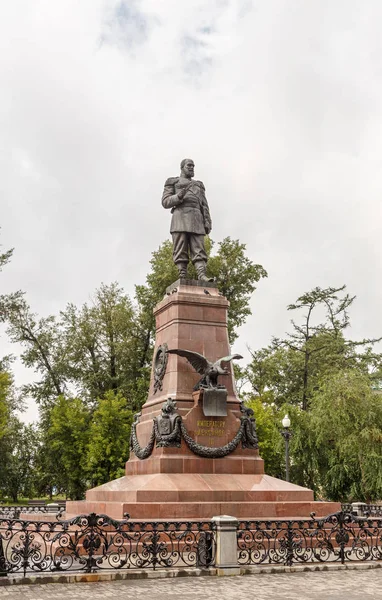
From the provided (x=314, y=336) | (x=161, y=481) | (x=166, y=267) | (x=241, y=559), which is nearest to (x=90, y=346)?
(x=166, y=267)

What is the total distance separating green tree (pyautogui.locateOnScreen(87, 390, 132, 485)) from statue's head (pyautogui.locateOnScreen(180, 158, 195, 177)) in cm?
1666

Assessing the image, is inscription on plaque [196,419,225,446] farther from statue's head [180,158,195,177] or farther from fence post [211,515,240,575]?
statue's head [180,158,195,177]

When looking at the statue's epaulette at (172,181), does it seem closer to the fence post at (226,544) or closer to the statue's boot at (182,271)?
the statue's boot at (182,271)

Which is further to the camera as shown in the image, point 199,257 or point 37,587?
→ point 199,257

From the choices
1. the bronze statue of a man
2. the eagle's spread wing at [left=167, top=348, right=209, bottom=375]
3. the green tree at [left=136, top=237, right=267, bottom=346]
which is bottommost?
the eagle's spread wing at [left=167, top=348, right=209, bottom=375]

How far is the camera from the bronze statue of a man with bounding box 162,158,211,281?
681 inches

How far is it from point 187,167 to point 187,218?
144 cm

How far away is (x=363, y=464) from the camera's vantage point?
24.2 m

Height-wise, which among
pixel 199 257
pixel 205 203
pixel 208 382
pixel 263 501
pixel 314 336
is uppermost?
pixel 314 336

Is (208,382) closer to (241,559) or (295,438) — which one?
(241,559)

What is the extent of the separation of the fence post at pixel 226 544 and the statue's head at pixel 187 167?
32.4ft

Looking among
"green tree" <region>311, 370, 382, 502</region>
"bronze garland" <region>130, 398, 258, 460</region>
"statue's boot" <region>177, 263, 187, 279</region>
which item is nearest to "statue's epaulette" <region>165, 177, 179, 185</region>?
"statue's boot" <region>177, 263, 187, 279</region>

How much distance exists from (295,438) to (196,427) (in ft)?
44.7

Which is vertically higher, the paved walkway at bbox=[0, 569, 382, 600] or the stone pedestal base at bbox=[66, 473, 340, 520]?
the stone pedestal base at bbox=[66, 473, 340, 520]
